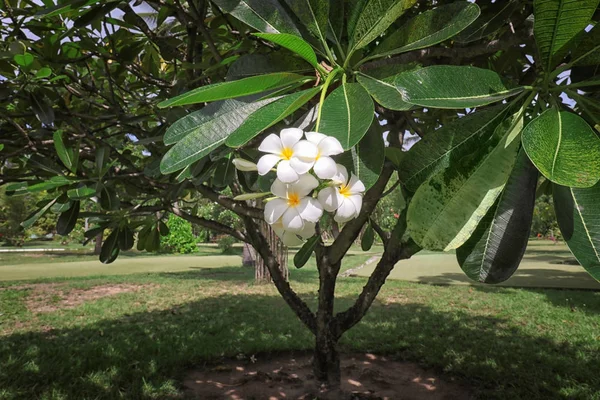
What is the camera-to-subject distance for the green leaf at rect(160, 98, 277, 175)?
1.76ft

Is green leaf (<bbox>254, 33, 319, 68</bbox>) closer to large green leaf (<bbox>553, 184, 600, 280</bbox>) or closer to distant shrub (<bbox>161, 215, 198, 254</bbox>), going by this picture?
large green leaf (<bbox>553, 184, 600, 280</bbox>)

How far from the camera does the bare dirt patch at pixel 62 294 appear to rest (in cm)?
617

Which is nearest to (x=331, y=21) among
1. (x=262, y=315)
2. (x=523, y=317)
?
(x=262, y=315)

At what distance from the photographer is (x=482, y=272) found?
0.60m

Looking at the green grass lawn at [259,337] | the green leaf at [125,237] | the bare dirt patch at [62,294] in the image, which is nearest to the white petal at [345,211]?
the green leaf at [125,237]

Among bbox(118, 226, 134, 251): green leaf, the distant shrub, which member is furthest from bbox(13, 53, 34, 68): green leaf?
the distant shrub

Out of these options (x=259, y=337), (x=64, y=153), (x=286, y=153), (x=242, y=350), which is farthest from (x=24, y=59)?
(x=259, y=337)

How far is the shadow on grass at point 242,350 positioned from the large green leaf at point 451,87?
2.78 m

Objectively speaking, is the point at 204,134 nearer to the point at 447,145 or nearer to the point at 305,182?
the point at 305,182

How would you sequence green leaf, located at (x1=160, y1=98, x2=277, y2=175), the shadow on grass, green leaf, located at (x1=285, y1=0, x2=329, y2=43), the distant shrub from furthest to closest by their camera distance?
the distant shrub < the shadow on grass < green leaf, located at (x1=285, y1=0, x2=329, y2=43) < green leaf, located at (x1=160, y1=98, x2=277, y2=175)

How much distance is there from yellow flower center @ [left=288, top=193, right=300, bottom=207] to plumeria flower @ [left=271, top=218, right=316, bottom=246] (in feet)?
0.08

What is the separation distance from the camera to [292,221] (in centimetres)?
51

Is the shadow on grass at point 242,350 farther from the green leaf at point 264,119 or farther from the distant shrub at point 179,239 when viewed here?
the distant shrub at point 179,239

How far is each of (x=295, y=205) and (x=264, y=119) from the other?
0.11 metres
